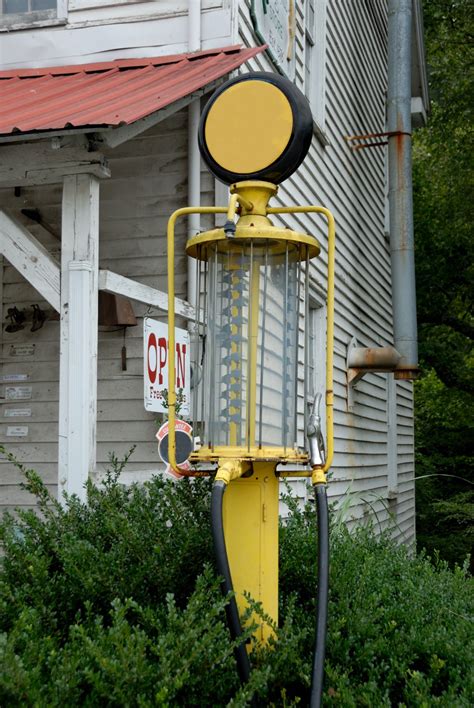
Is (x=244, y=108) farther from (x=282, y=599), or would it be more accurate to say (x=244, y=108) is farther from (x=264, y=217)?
(x=282, y=599)

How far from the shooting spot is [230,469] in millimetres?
3154

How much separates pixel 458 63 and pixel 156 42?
11.4 m

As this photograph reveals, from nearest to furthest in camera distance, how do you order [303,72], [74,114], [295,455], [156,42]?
[295,455] < [74,114] < [156,42] < [303,72]

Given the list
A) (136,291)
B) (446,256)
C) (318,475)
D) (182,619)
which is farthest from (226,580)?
(446,256)

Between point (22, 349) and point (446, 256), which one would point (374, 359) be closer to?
point (22, 349)

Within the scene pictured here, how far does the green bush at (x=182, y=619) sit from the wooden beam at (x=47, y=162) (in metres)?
1.76

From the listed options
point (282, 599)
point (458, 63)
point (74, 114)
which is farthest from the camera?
point (458, 63)

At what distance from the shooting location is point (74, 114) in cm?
482

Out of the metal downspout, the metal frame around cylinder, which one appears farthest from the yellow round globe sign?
the metal downspout

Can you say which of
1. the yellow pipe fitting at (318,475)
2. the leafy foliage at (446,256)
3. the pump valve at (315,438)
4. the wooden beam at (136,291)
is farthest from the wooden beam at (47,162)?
the leafy foliage at (446,256)

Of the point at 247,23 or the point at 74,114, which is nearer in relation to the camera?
the point at 74,114

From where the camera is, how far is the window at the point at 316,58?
8797 mm

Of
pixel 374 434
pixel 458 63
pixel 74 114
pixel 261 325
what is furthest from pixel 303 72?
pixel 458 63

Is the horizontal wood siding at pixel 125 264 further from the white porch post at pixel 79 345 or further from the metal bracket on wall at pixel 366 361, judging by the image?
the metal bracket on wall at pixel 366 361
